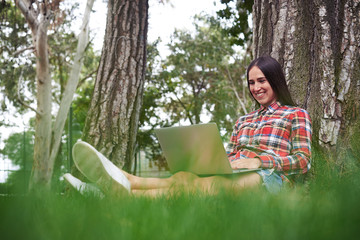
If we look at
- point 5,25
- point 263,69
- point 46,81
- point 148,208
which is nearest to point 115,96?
point 263,69

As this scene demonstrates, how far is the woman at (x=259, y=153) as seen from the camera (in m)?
2.38

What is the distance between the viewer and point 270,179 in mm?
2631

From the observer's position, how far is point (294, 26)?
11.3ft

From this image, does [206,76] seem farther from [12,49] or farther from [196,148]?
[196,148]

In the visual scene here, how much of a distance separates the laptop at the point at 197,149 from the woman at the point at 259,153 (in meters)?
0.07

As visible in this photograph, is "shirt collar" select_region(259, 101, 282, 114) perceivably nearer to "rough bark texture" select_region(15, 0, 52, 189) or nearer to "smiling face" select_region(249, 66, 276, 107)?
"smiling face" select_region(249, 66, 276, 107)

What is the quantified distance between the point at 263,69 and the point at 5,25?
12070 mm

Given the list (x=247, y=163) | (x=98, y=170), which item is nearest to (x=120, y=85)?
(x=247, y=163)

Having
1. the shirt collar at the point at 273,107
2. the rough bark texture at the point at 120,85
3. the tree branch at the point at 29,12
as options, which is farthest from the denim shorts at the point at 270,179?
the tree branch at the point at 29,12

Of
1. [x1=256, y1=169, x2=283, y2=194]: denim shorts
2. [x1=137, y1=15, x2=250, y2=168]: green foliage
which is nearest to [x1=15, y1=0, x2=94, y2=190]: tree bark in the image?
[x1=137, y1=15, x2=250, y2=168]: green foliage

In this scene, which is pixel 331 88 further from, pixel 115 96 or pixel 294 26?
pixel 115 96

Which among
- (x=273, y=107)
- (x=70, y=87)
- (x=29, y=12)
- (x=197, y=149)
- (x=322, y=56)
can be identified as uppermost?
(x=29, y=12)

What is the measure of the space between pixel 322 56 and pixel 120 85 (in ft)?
9.24

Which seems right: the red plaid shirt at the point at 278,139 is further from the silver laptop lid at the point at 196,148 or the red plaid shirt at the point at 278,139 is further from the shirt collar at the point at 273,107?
the silver laptop lid at the point at 196,148
